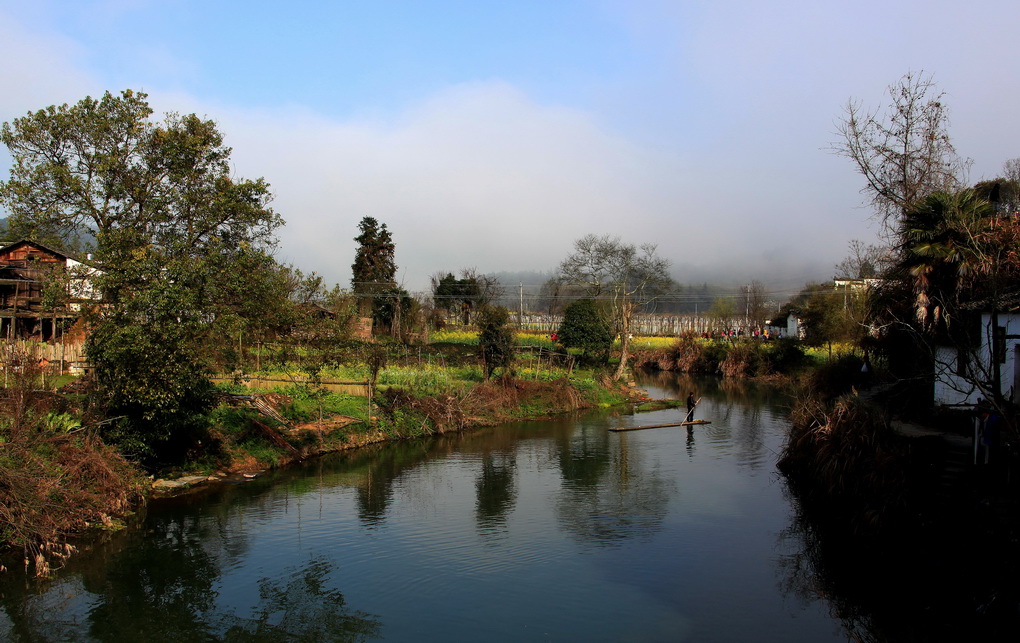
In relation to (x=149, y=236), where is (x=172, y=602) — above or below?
below

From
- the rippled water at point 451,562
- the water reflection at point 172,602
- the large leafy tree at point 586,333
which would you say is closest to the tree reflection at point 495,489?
the rippled water at point 451,562

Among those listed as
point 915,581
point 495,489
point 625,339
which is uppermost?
point 625,339

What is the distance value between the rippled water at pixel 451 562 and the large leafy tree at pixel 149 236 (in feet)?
10.5

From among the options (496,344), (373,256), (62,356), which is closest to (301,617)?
(62,356)

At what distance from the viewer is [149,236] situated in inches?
854

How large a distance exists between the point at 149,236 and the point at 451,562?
47.2 ft

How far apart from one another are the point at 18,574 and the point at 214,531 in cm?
392

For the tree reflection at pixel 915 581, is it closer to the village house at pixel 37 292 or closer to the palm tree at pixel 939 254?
the palm tree at pixel 939 254

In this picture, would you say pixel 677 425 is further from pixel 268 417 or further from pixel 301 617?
pixel 301 617

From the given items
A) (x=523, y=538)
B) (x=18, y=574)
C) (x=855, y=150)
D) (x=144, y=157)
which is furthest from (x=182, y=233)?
(x=855, y=150)

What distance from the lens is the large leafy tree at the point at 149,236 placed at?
1722 centimetres

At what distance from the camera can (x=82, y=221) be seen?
77.7 ft

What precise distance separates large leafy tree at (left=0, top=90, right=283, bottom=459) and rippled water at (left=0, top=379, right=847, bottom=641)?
10.5ft

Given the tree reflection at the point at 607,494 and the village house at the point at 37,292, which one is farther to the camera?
the village house at the point at 37,292
